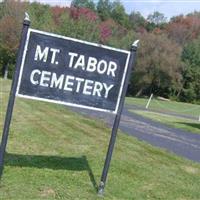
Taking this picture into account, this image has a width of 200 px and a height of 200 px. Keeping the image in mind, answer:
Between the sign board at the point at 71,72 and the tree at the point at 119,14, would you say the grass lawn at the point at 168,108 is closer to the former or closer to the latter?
the sign board at the point at 71,72

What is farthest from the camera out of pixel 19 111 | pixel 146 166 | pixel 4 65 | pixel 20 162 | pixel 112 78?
pixel 4 65

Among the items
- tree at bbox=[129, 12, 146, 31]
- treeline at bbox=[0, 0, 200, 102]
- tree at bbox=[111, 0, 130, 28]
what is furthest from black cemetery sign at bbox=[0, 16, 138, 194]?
tree at bbox=[129, 12, 146, 31]

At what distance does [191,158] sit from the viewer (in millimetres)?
11578

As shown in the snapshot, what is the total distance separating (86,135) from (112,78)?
4.64 m

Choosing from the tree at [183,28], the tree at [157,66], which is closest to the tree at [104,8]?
the tree at [183,28]

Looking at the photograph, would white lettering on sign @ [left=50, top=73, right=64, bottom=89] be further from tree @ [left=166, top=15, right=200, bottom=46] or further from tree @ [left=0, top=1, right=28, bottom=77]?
tree @ [left=166, top=15, right=200, bottom=46]

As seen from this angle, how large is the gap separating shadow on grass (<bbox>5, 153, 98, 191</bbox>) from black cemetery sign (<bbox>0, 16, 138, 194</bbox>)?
3.27ft

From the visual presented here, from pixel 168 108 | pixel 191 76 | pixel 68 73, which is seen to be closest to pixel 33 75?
pixel 68 73

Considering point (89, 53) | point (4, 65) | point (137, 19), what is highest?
point (137, 19)

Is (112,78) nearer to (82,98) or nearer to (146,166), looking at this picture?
(82,98)

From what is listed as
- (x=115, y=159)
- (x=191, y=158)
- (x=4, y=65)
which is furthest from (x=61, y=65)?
(x=4, y=65)

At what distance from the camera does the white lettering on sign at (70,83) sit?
646 centimetres

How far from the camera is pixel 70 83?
6.62 metres

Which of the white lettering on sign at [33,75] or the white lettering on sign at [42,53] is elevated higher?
the white lettering on sign at [42,53]
